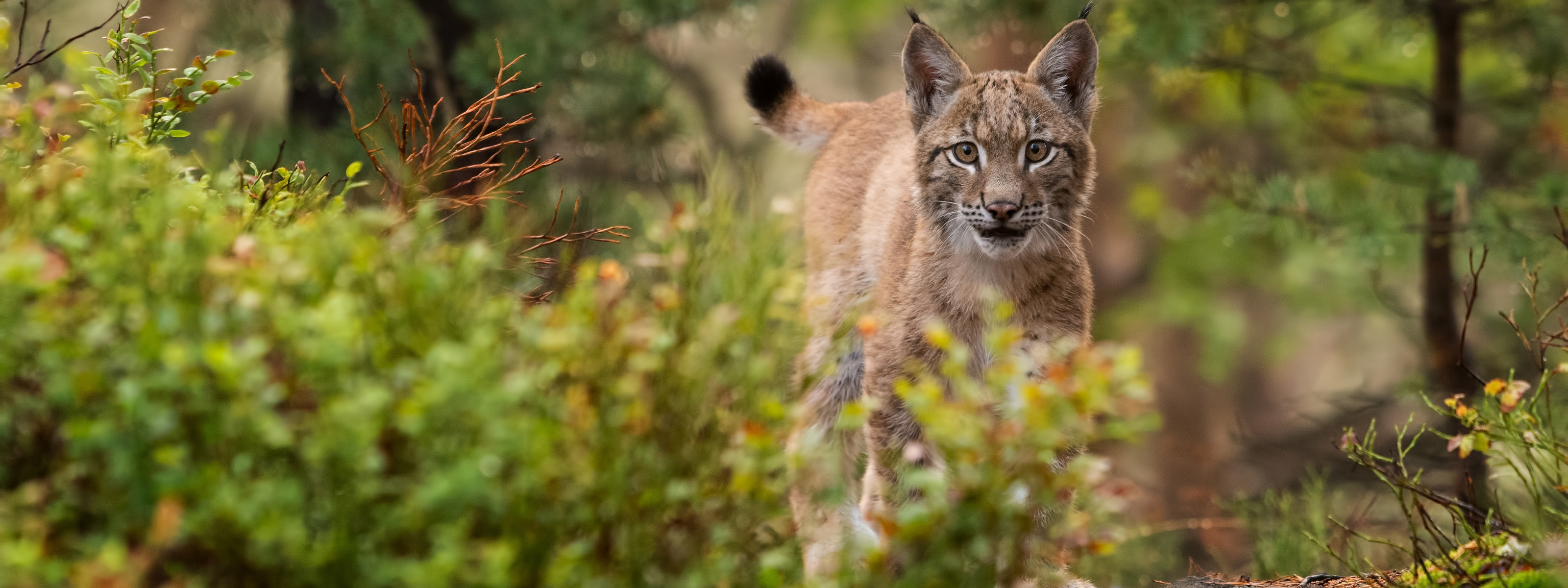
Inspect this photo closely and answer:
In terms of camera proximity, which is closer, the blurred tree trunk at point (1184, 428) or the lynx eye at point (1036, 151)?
the lynx eye at point (1036, 151)

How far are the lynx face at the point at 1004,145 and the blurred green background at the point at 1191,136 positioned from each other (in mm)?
772

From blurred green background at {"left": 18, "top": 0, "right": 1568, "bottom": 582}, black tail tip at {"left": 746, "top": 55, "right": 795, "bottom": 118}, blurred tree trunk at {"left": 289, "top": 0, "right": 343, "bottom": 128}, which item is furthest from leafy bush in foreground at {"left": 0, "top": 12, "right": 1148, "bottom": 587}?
blurred tree trunk at {"left": 289, "top": 0, "right": 343, "bottom": 128}

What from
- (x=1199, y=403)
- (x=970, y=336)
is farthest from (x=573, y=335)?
(x=1199, y=403)

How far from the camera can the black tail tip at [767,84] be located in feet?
16.4

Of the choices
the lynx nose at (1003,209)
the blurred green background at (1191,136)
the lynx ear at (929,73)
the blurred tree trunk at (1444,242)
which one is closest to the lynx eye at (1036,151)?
the lynx nose at (1003,209)

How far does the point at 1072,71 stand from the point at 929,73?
50 centimetres

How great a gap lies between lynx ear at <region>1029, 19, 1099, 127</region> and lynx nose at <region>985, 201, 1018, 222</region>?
0.55 m

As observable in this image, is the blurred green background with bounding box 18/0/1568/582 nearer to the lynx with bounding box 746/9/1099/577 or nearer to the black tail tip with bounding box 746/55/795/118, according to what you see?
the black tail tip with bounding box 746/55/795/118

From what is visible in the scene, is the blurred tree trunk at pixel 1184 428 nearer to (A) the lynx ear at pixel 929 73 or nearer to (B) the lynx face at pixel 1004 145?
(B) the lynx face at pixel 1004 145

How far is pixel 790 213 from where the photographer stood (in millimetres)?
2125

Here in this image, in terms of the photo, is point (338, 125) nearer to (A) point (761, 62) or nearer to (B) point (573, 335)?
(A) point (761, 62)

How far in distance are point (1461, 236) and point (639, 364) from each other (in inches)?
223

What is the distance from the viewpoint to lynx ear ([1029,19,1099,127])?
363cm

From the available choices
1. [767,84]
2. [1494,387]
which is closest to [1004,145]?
[1494,387]
